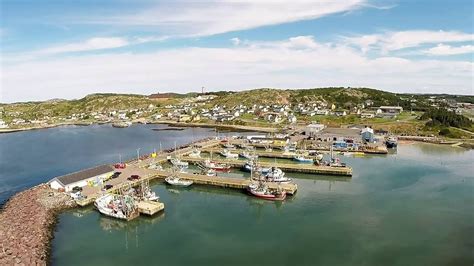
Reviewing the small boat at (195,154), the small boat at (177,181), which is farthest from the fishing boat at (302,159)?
the small boat at (177,181)

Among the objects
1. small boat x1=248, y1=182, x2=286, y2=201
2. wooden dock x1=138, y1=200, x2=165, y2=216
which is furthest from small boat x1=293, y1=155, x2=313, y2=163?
wooden dock x1=138, y1=200, x2=165, y2=216

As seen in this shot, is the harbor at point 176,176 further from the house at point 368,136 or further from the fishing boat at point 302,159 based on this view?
the house at point 368,136

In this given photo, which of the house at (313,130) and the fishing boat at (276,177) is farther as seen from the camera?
the house at (313,130)

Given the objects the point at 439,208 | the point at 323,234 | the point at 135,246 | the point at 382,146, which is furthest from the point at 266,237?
the point at 382,146

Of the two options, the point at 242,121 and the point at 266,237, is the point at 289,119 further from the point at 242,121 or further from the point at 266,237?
the point at 266,237

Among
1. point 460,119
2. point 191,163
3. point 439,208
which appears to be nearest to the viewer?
point 439,208

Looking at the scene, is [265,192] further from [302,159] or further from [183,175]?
[302,159]

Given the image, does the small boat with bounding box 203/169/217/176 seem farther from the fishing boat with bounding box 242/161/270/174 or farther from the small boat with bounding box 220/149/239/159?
the small boat with bounding box 220/149/239/159
